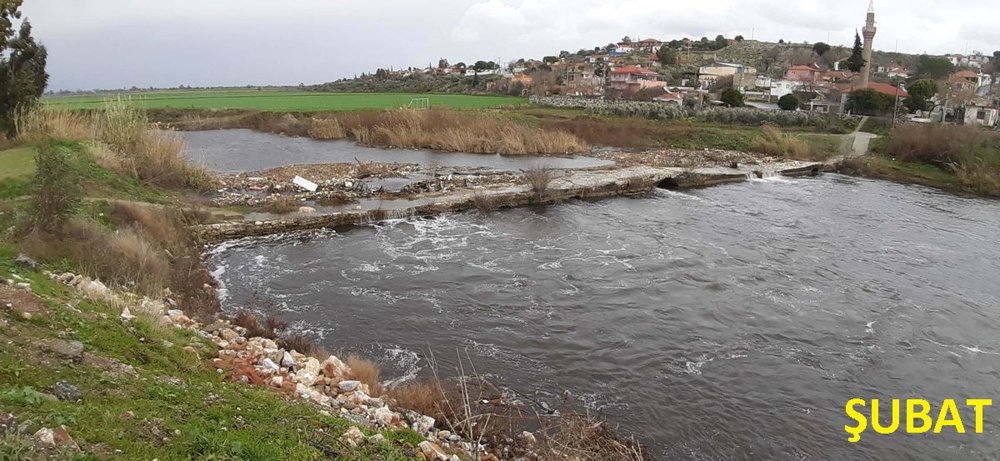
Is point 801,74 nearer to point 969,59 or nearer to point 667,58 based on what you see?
point 667,58

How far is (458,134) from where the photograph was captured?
35.5 m

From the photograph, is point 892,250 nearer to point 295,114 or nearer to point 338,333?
point 338,333

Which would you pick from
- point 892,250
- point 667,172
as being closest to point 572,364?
point 892,250

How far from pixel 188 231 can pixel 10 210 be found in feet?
13.1

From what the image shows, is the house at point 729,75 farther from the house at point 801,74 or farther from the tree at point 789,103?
the tree at point 789,103

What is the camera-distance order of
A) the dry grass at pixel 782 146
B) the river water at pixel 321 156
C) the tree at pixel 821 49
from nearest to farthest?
1. the river water at pixel 321 156
2. the dry grass at pixel 782 146
3. the tree at pixel 821 49

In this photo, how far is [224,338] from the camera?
8.67 m

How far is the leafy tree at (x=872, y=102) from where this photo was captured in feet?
160

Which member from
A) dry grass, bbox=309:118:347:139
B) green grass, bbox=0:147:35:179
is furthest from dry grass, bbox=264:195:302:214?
dry grass, bbox=309:118:347:139

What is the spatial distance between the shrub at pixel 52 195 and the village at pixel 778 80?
162ft

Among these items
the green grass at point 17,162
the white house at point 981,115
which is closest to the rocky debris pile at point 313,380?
the green grass at point 17,162

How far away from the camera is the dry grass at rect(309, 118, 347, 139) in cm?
4103

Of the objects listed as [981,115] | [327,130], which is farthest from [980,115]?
[327,130]

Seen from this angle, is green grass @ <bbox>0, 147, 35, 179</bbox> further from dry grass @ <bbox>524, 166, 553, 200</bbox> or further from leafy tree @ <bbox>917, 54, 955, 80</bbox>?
leafy tree @ <bbox>917, 54, 955, 80</bbox>
